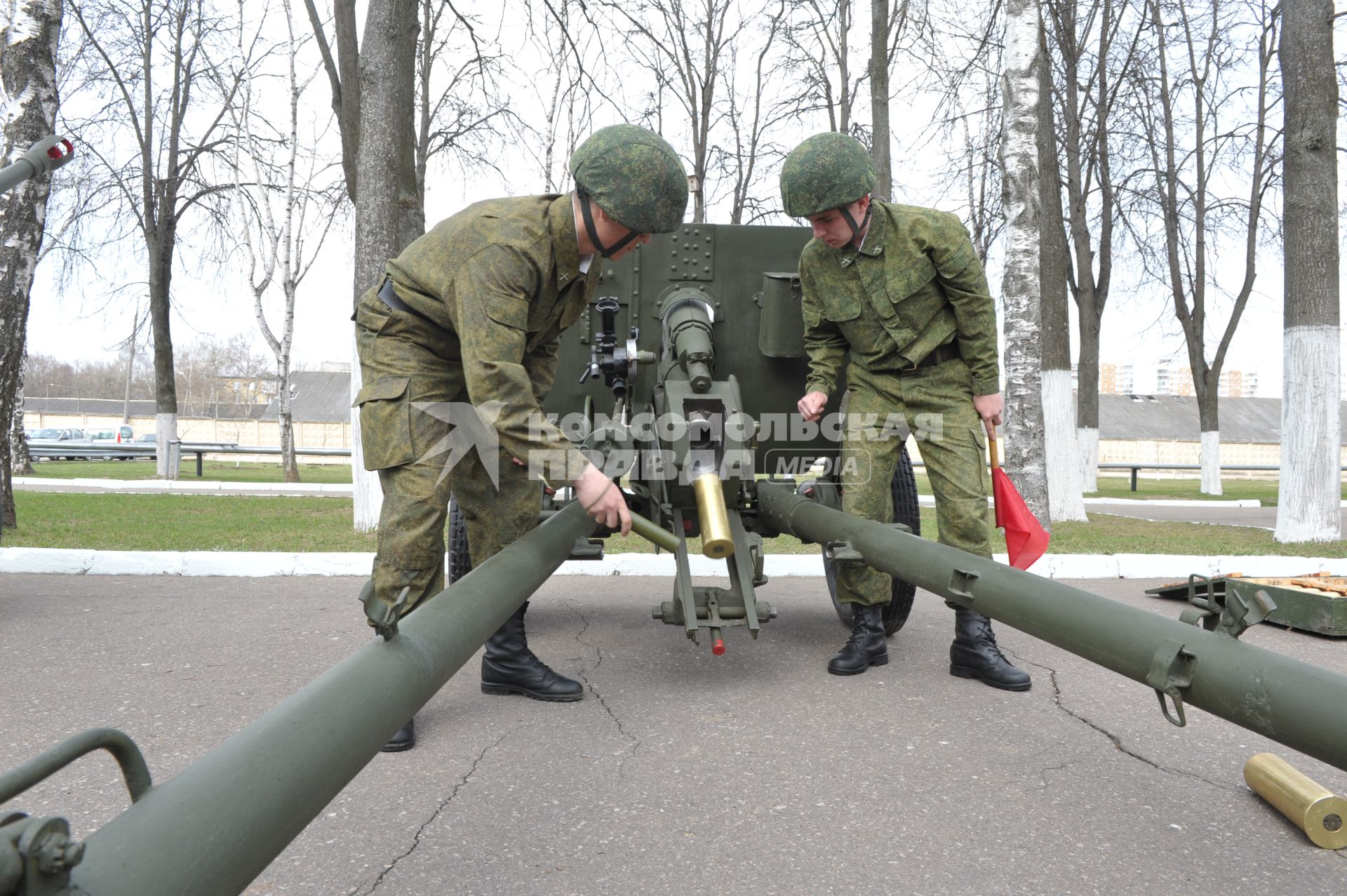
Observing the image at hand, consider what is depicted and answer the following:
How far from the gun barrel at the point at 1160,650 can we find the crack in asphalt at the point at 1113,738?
2.30ft

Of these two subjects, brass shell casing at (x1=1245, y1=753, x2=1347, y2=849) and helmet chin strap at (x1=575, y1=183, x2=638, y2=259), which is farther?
helmet chin strap at (x1=575, y1=183, x2=638, y2=259)

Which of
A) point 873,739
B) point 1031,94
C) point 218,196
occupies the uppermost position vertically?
point 218,196

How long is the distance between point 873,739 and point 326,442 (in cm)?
4413

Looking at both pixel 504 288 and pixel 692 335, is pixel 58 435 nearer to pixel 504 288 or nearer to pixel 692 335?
pixel 692 335

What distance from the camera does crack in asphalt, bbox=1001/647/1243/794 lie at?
7.98ft

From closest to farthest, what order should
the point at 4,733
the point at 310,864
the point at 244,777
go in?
the point at 244,777
the point at 310,864
the point at 4,733

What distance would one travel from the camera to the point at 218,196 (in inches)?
683

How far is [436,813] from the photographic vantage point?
7.26 ft

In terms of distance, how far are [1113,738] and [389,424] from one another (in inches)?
93.6

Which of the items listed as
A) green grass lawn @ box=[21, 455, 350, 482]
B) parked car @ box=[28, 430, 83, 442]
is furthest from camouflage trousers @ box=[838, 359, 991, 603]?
parked car @ box=[28, 430, 83, 442]

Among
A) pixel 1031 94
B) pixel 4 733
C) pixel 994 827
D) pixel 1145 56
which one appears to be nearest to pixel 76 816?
pixel 4 733

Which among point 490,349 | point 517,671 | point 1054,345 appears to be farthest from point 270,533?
point 1054,345

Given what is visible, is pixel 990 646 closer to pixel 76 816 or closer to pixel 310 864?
pixel 310 864

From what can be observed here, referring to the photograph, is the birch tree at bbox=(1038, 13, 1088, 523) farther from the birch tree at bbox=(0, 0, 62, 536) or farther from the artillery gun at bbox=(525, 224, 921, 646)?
the birch tree at bbox=(0, 0, 62, 536)
